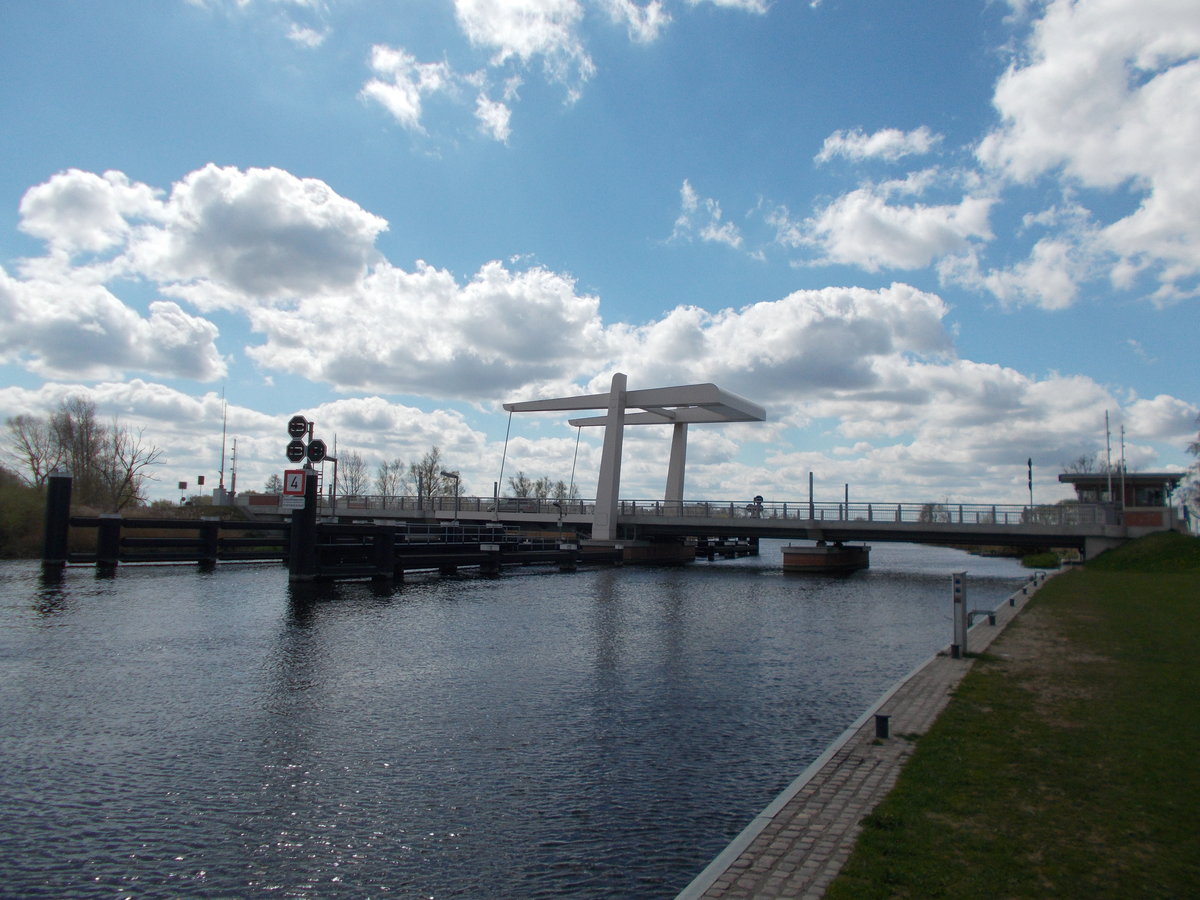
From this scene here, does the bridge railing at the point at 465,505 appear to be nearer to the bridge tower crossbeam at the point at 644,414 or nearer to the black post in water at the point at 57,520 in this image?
the bridge tower crossbeam at the point at 644,414

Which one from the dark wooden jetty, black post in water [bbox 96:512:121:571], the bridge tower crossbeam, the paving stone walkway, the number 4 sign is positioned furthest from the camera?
the bridge tower crossbeam

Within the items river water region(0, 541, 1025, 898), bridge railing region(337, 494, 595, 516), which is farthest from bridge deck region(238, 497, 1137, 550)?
river water region(0, 541, 1025, 898)

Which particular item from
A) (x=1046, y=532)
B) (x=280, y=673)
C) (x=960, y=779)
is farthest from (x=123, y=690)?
(x=1046, y=532)

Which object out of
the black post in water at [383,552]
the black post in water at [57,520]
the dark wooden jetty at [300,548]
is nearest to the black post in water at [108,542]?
the dark wooden jetty at [300,548]

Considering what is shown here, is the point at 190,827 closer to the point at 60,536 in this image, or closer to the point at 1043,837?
the point at 1043,837

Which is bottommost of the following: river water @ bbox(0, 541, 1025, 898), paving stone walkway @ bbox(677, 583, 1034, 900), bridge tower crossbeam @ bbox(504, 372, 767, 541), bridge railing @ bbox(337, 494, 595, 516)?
river water @ bbox(0, 541, 1025, 898)

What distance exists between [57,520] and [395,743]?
28.1 metres

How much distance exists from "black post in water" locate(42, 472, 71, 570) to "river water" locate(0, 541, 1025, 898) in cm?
1175

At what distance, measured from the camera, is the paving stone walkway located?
4.79 m

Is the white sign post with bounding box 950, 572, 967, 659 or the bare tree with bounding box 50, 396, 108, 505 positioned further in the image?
the bare tree with bounding box 50, 396, 108, 505

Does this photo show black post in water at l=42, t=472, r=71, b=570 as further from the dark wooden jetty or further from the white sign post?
the white sign post

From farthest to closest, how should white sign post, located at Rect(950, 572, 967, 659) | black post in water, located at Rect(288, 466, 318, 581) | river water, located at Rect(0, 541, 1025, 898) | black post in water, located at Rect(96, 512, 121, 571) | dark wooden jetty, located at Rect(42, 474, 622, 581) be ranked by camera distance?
black post in water, located at Rect(96, 512, 121, 571)
dark wooden jetty, located at Rect(42, 474, 622, 581)
black post in water, located at Rect(288, 466, 318, 581)
white sign post, located at Rect(950, 572, 967, 659)
river water, located at Rect(0, 541, 1025, 898)

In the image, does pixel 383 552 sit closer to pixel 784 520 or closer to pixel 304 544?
pixel 304 544

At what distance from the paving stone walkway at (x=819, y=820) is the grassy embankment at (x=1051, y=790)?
156mm
